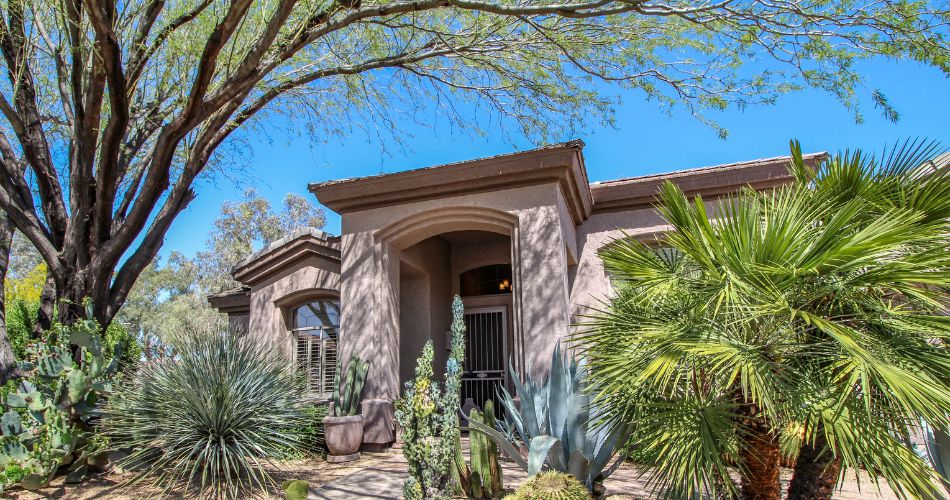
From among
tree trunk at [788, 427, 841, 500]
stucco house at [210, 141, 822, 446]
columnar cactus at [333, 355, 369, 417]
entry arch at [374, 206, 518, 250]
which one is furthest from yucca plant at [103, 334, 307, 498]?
tree trunk at [788, 427, 841, 500]

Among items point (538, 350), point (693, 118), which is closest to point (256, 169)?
point (538, 350)

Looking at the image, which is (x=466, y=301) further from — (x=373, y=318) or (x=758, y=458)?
(x=758, y=458)

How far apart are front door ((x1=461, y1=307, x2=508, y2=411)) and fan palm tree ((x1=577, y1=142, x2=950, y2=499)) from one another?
7461mm

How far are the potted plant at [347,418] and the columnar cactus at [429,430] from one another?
4.43 metres

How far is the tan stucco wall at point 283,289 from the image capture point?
12906 mm

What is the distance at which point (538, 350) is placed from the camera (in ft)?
31.2

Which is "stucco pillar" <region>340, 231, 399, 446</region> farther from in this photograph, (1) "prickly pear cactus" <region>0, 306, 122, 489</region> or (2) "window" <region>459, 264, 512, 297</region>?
(1) "prickly pear cactus" <region>0, 306, 122, 489</region>

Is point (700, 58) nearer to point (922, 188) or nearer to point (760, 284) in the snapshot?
point (922, 188)

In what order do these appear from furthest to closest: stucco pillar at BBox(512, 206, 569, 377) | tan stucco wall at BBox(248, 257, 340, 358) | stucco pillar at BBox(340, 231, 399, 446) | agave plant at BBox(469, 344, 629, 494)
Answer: tan stucco wall at BBox(248, 257, 340, 358) < stucco pillar at BBox(340, 231, 399, 446) < stucco pillar at BBox(512, 206, 569, 377) < agave plant at BBox(469, 344, 629, 494)

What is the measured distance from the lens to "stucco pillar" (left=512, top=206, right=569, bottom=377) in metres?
9.49

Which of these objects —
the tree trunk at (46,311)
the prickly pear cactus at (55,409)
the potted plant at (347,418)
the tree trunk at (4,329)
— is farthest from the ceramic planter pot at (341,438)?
the tree trunk at (4,329)

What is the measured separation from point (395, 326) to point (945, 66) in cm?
922

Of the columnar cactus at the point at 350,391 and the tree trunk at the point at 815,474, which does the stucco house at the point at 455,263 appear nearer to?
the columnar cactus at the point at 350,391

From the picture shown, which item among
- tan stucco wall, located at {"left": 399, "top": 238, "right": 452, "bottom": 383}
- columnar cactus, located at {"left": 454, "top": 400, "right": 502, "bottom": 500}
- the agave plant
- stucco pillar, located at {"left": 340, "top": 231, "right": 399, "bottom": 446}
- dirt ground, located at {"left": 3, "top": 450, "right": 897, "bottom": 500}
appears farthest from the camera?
tan stucco wall, located at {"left": 399, "top": 238, "right": 452, "bottom": 383}
